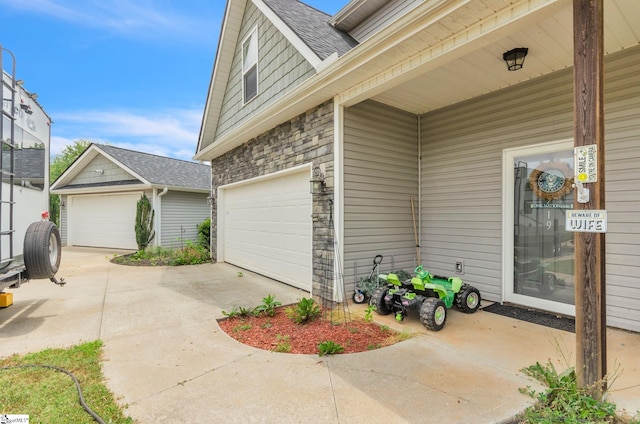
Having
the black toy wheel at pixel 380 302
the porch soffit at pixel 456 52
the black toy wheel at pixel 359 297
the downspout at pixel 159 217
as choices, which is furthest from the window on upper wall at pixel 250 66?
the downspout at pixel 159 217

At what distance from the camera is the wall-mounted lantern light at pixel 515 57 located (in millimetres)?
3770

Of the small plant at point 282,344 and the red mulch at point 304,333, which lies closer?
the small plant at point 282,344

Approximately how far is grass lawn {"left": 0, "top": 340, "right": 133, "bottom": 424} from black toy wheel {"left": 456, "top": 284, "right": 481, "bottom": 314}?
13.1 feet

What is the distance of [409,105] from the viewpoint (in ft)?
18.3

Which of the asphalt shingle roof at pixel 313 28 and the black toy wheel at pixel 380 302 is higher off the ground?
the asphalt shingle roof at pixel 313 28

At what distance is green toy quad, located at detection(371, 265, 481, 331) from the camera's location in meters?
3.86

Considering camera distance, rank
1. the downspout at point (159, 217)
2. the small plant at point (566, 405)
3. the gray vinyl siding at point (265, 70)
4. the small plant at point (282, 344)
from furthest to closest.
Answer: the downspout at point (159, 217) → the gray vinyl siding at point (265, 70) → the small plant at point (282, 344) → the small plant at point (566, 405)

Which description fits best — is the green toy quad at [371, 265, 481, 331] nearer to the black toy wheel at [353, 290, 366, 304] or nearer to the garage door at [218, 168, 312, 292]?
the black toy wheel at [353, 290, 366, 304]

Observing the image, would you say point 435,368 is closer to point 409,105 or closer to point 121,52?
point 409,105

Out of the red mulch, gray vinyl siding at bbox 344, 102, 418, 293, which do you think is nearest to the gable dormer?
gray vinyl siding at bbox 344, 102, 418, 293

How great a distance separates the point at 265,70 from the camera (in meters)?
6.92

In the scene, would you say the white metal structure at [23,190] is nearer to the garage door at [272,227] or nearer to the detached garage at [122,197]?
the garage door at [272,227]

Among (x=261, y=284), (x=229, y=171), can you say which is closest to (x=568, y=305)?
(x=261, y=284)

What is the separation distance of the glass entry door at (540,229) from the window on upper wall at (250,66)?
5.65 metres
